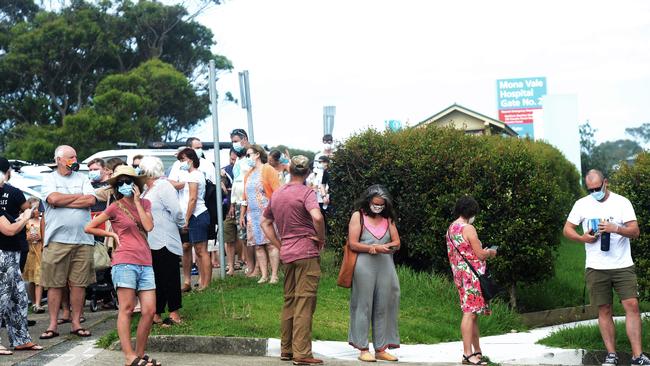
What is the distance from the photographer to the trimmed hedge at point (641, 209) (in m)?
12.6

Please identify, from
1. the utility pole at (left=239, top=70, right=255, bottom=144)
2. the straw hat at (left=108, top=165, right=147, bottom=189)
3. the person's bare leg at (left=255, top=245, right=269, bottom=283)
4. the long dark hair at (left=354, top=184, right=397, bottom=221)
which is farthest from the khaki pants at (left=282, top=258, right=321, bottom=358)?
the utility pole at (left=239, top=70, right=255, bottom=144)

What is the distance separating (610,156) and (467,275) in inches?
3098

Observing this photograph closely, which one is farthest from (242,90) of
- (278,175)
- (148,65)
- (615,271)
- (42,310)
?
(148,65)

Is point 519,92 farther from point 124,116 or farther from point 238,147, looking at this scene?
point 238,147

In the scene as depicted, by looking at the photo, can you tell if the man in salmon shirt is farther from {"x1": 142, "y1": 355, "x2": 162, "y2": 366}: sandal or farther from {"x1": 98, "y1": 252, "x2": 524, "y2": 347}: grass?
{"x1": 142, "y1": 355, "x2": 162, "y2": 366}: sandal

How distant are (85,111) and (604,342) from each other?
36.0 metres

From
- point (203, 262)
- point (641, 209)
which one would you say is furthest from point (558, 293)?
point (203, 262)

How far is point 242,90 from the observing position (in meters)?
16.3

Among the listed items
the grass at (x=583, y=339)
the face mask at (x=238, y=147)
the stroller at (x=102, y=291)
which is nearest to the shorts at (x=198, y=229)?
the stroller at (x=102, y=291)

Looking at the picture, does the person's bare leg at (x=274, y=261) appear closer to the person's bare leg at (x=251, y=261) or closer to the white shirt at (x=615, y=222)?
the person's bare leg at (x=251, y=261)

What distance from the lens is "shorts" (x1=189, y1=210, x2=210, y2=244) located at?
13797 mm

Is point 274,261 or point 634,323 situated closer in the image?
point 634,323

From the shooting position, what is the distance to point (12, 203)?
36.7 ft

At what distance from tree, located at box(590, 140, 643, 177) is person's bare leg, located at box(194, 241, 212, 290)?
5353mm
